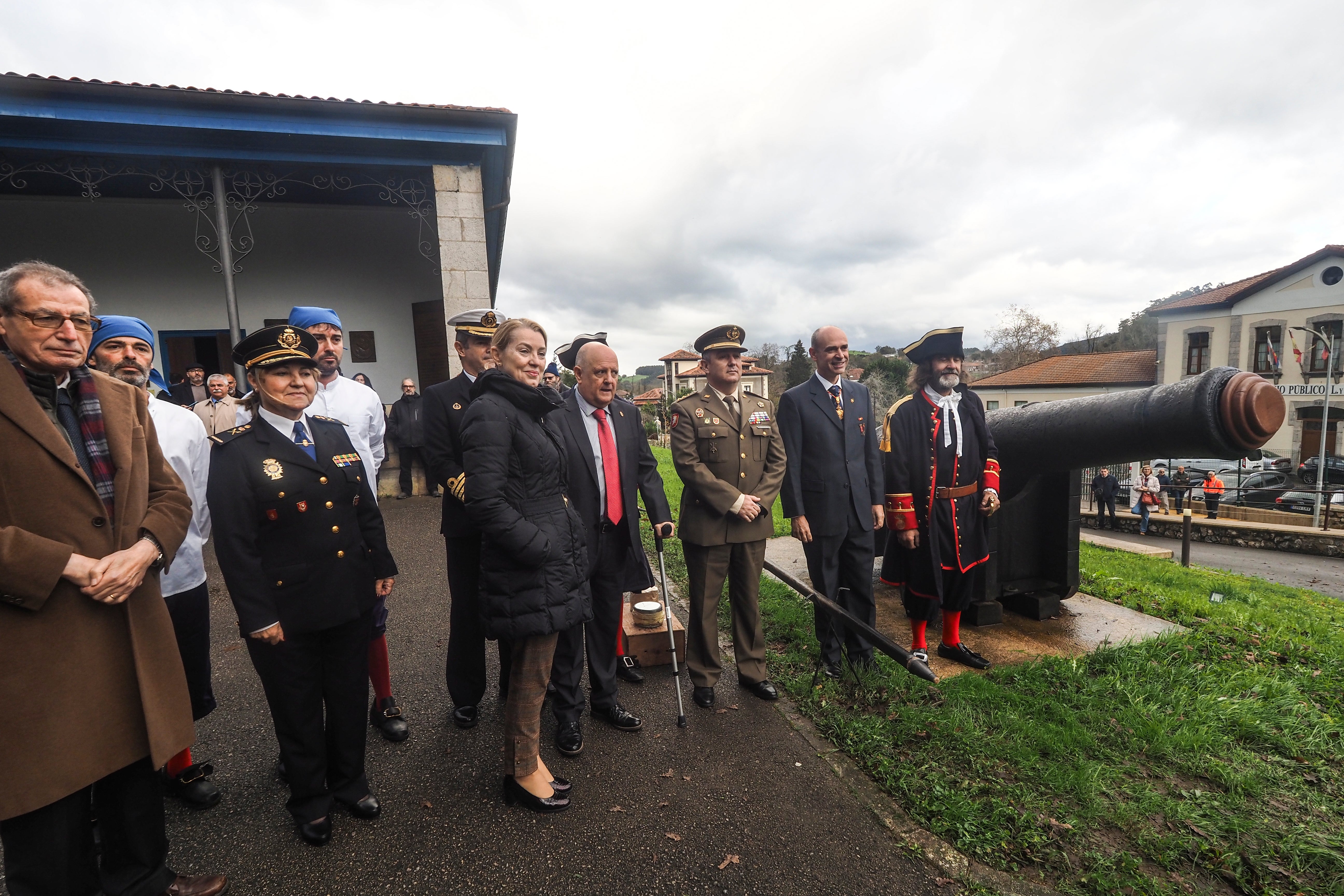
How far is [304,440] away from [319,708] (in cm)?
106

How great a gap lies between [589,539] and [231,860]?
184 centimetres

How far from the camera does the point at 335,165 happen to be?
859 centimetres

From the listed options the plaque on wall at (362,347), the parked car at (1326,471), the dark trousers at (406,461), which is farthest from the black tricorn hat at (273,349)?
the parked car at (1326,471)

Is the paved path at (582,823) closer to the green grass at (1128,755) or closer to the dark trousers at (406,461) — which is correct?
the green grass at (1128,755)

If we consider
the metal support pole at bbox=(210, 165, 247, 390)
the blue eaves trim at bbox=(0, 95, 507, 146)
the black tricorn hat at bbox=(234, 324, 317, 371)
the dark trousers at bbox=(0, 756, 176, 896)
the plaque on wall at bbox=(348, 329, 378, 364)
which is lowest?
the dark trousers at bbox=(0, 756, 176, 896)

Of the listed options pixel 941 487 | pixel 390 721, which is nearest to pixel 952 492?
pixel 941 487

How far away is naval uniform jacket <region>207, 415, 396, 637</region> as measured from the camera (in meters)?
2.16

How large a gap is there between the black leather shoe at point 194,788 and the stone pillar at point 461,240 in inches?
251

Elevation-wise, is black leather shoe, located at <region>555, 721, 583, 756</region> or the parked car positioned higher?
black leather shoe, located at <region>555, 721, 583, 756</region>

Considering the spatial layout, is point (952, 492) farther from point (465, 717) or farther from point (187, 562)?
point (187, 562)

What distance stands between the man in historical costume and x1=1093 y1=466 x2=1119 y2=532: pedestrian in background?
1756 centimetres

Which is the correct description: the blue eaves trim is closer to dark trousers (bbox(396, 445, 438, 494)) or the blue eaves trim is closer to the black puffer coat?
dark trousers (bbox(396, 445, 438, 494))

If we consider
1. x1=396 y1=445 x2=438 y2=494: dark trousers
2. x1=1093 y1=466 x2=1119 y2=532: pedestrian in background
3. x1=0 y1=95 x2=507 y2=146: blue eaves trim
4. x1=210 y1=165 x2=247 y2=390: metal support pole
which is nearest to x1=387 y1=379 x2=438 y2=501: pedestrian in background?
x1=396 y1=445 x2=438 y2=494: dark trousers

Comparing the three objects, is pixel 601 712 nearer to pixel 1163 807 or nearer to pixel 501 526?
pixel 501 526
